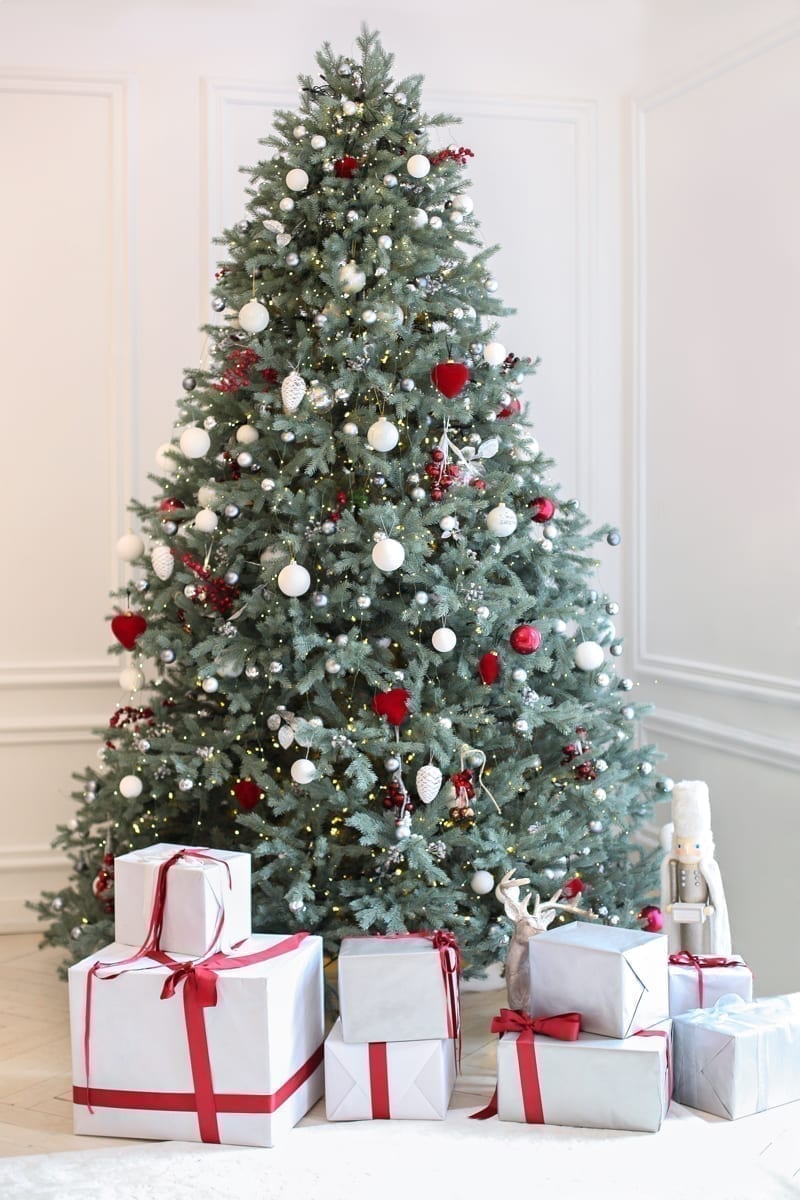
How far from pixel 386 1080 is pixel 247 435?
1.55m

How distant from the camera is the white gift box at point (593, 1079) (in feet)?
7.53

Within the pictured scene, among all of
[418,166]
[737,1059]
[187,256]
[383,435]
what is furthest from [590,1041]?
[187,256]

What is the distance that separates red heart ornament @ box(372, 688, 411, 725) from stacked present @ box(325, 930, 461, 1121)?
563 millimetres

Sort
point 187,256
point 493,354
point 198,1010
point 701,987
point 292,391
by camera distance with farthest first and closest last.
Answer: point 187,256 → point 493,354 → point 292,391 → point 701,987 → point 198,1010

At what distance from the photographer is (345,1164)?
7.34ft

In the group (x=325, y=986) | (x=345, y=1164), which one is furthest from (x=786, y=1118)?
(x=325, y=986)

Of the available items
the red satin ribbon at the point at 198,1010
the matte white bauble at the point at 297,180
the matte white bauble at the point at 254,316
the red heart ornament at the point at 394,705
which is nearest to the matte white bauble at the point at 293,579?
the red heart ornament at the point at 394,705

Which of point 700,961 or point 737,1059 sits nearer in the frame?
point 737,1059

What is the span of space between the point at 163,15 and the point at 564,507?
7.50 ft

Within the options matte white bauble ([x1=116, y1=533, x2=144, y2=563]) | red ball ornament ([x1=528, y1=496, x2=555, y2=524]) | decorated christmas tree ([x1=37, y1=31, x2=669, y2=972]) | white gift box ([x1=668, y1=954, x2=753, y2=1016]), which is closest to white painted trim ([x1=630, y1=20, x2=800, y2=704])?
decorated christmas tree ([x1=37, y1=31, x2=669, y2=972])

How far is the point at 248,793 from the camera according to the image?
2.90 meters

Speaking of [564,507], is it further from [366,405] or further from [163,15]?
[163,15]

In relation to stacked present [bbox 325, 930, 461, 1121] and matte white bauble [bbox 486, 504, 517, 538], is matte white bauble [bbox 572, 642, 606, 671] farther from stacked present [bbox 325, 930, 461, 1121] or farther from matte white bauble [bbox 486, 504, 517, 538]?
stacked present [bbox 325, 930, 461, 1121]

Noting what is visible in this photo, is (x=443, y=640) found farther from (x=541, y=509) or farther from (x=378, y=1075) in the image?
(x=378, y=1075)
